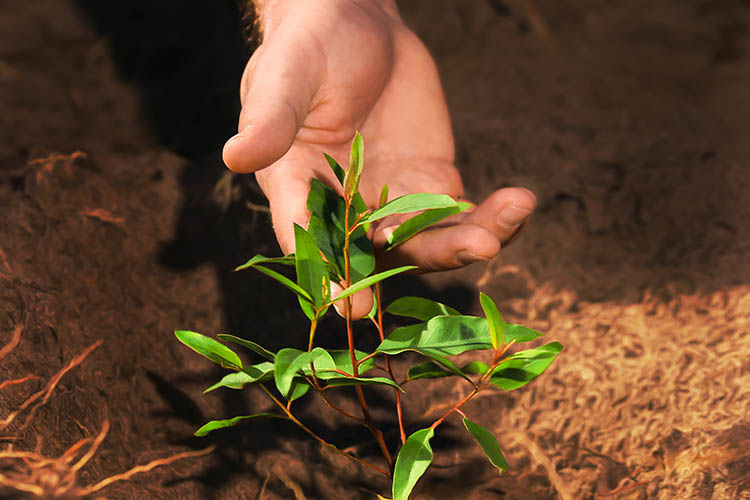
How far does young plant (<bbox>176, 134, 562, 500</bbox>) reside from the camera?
1.55ft

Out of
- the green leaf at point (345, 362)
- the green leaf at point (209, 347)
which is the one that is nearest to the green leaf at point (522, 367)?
the green leaf at point (345, 362)

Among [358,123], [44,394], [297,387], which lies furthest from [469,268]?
A: [44,394]

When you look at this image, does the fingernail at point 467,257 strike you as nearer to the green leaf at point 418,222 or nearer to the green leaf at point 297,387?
the green leaf at point 418,222

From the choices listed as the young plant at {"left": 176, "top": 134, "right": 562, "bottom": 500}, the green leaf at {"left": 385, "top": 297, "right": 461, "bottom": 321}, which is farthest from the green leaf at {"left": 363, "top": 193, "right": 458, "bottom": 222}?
the green leaf at {"left": 385, "top": 297, "right": 461, "bottom": 321}

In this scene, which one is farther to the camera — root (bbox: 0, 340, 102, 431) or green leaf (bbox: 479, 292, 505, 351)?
root (bbox: 0, 340, 102, 431)

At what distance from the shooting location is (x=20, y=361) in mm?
646

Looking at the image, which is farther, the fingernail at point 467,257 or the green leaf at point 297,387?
the fingernail at point 467,257

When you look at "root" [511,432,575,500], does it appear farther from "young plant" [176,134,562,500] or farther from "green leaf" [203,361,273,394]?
"green leaf" [203,361,273,394]

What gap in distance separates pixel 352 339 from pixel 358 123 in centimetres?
42

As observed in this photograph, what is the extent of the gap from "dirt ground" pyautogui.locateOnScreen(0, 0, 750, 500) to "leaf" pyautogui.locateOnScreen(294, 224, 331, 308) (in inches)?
10.8

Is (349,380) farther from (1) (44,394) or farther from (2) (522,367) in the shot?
(1) (44,394)

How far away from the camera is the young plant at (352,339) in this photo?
47 cm

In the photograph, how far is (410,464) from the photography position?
484 millimetres

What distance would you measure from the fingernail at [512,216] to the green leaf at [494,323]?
20 centimetres
